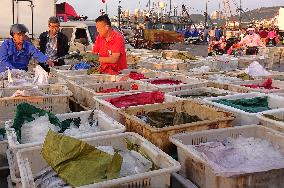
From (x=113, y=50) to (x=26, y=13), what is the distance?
23.0 feet

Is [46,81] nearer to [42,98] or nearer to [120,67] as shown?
[42,98]

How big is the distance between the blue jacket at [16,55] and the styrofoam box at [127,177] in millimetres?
3668

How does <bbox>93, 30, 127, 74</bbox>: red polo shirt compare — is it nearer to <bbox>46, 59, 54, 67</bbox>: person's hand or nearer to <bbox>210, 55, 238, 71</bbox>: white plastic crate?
<bbox>46, 59, 54, 67</bbox>: person's hand

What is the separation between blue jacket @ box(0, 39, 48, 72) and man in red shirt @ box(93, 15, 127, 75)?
1.07m

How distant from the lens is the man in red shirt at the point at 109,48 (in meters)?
5.87

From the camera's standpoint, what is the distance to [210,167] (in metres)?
2.50

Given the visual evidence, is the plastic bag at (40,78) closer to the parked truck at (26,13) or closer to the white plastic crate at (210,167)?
the white plastic crate at (210,167)

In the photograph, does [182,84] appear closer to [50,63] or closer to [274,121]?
[274,121]

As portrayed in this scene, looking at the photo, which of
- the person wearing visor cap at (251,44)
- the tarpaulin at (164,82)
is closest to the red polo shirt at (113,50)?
the tarpaulin at (164,82)

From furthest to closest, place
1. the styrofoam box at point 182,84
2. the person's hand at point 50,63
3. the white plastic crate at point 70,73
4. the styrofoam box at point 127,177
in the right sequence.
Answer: the person's hand at point 50,63 < the white plastic crate at point 70,73 < the styrofoam box at point 182,84 < the styrofoam box at point 127,177

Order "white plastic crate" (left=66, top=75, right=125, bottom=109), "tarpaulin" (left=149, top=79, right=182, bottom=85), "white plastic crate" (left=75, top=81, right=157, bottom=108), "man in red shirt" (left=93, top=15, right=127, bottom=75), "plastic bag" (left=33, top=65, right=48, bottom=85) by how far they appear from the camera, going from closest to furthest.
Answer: "white plastic crate" (left=75, top=81, right=157, bottom=108) → "white plastic crate" (left=66, top=75, right=125, bottom=109) → "plastic bag" (left=33, top=65, right=48, bottom=85) → "tarpaulin" (left=149, top=79, right=182, bottom=85) → "man in red shirt" (left=93, top=15, right=127, bottom=75)

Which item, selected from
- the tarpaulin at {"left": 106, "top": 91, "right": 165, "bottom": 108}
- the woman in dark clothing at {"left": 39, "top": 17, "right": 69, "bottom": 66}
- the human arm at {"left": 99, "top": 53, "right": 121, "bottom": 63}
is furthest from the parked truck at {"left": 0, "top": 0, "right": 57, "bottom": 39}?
the tarpaulin at {"left": 106, "top": 91, "right": 165, "bottom": 108}

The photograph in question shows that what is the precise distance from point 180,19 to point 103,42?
4584 centimetres

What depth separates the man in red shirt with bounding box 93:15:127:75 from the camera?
5.87 meters
